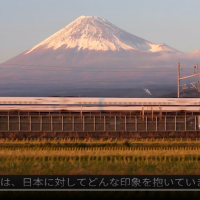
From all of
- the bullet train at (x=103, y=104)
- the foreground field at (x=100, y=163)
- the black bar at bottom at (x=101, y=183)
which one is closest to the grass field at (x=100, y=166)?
the foreground field at (x=100, y=163)

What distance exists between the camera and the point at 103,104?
66.0 metres

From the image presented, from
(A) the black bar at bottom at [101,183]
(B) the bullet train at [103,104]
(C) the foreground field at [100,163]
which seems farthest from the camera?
(B) the bullet train at [103,104]

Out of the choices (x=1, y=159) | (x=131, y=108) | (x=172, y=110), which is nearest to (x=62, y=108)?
(x=131, y=108)

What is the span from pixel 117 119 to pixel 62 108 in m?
15.4

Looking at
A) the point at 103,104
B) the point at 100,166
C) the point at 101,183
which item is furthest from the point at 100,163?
the point at 103,104

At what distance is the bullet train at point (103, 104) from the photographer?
213 ft

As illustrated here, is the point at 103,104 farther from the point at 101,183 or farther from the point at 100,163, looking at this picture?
the point at 101,183

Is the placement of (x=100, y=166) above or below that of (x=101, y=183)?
below

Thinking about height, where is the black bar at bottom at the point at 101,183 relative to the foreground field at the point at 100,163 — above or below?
above

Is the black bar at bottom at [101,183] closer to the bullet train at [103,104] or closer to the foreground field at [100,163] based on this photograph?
the foreground field at [100,163]

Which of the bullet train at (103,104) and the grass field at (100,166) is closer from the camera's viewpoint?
the grass field at (100,166)

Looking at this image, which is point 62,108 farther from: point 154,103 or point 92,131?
point 92,131

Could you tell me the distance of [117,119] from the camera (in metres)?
50.6

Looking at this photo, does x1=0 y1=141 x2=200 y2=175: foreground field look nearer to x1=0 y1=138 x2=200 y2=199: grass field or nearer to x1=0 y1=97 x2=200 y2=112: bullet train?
x1=0 y1=138 x2=200 y2=199: grass field
